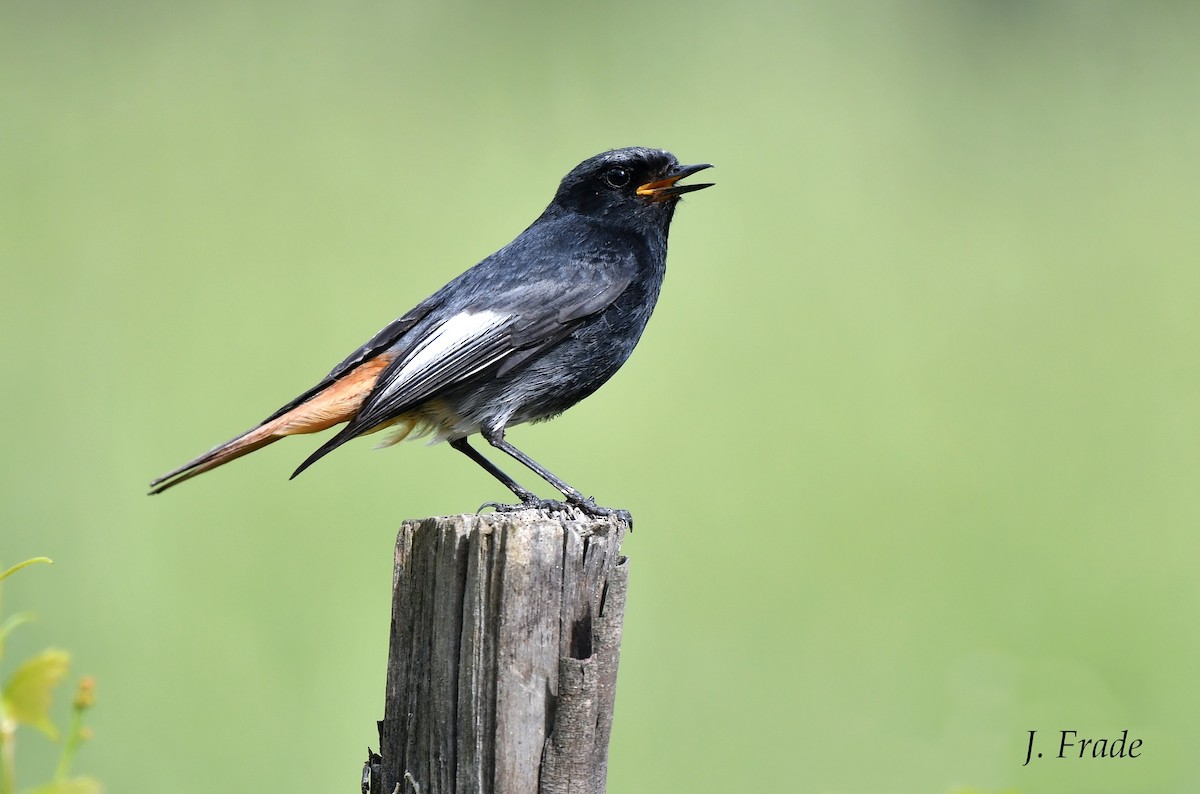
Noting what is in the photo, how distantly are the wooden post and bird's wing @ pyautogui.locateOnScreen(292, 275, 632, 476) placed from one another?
108cm

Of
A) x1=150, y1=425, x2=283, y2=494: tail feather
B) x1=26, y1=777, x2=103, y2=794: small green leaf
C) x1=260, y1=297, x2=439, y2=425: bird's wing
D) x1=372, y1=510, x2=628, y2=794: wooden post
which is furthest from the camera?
x1=260, y1=297, x2=439, y2=425: bird's wing

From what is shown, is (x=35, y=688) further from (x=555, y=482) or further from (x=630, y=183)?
(x=630, y=183)

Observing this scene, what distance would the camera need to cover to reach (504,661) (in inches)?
80.9

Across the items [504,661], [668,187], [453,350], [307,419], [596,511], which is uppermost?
[668,187]

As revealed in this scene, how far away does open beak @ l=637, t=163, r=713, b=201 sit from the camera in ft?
13.0

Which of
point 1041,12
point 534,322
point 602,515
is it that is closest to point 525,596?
point 602,515

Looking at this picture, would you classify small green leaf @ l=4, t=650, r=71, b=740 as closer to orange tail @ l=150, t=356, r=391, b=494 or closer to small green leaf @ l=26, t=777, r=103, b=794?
small green leaf @ l=26, t=777, r=103, b=794

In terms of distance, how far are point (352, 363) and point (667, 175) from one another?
1387mm

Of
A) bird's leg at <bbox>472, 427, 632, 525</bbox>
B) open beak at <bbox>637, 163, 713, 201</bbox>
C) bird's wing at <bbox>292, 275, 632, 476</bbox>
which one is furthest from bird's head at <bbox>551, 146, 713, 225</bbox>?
bird's leg at <bbox>472, 427, 632, 525</bbox>

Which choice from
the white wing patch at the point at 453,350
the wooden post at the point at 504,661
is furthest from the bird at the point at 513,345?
the wooden post at the point at 504,661

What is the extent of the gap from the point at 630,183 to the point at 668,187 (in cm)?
15

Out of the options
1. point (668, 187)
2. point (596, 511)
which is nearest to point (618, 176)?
point (668, 187)

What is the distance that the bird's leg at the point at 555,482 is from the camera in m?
3.20

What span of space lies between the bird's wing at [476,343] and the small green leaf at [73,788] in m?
2.39
